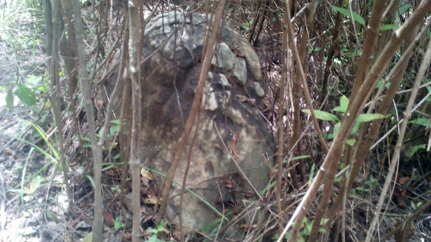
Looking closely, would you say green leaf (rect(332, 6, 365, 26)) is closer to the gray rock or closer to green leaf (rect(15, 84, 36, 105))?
the gray rock

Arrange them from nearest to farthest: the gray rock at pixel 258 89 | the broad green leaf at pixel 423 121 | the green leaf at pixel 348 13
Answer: the green leaf at pixel 348 13 → the broad green leaf at pixel 423 121 → the gray rock at pixel 258 89

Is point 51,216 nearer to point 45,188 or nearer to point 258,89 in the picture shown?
point 45,188

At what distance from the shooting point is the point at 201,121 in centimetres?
206

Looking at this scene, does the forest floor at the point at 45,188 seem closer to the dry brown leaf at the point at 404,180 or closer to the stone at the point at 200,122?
the dry brown leaf at the point at 404,180

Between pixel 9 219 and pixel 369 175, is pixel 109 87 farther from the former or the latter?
pixel 369 175

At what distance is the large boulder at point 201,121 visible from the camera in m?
2.01

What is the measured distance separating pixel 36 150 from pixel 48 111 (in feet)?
0.81

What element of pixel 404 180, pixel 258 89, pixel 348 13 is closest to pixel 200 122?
pixel 258 89

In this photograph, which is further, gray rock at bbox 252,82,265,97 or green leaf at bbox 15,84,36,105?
gray rock at bbox 252,82,265,97

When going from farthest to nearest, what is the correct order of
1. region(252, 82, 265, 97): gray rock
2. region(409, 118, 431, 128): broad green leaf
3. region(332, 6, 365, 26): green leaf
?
1. region(252, 82, 265, 97): gray rock
2. region(409, 118, 431, 128): broad green leaf
3. region(332, 6, 365, 26): green leaf

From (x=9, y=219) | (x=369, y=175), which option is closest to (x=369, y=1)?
(x=369, y=175)

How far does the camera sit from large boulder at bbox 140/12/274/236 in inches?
79.3

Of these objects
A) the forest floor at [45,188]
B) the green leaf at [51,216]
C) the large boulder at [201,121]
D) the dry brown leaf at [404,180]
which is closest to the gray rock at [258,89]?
the large boulder at [201,121]

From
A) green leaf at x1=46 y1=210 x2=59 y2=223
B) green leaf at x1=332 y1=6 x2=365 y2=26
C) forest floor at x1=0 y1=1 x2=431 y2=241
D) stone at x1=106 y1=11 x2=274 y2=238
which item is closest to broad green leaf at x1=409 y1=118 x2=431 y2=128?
forest floor at x1=0 y1=1 x2=431 y2=241
